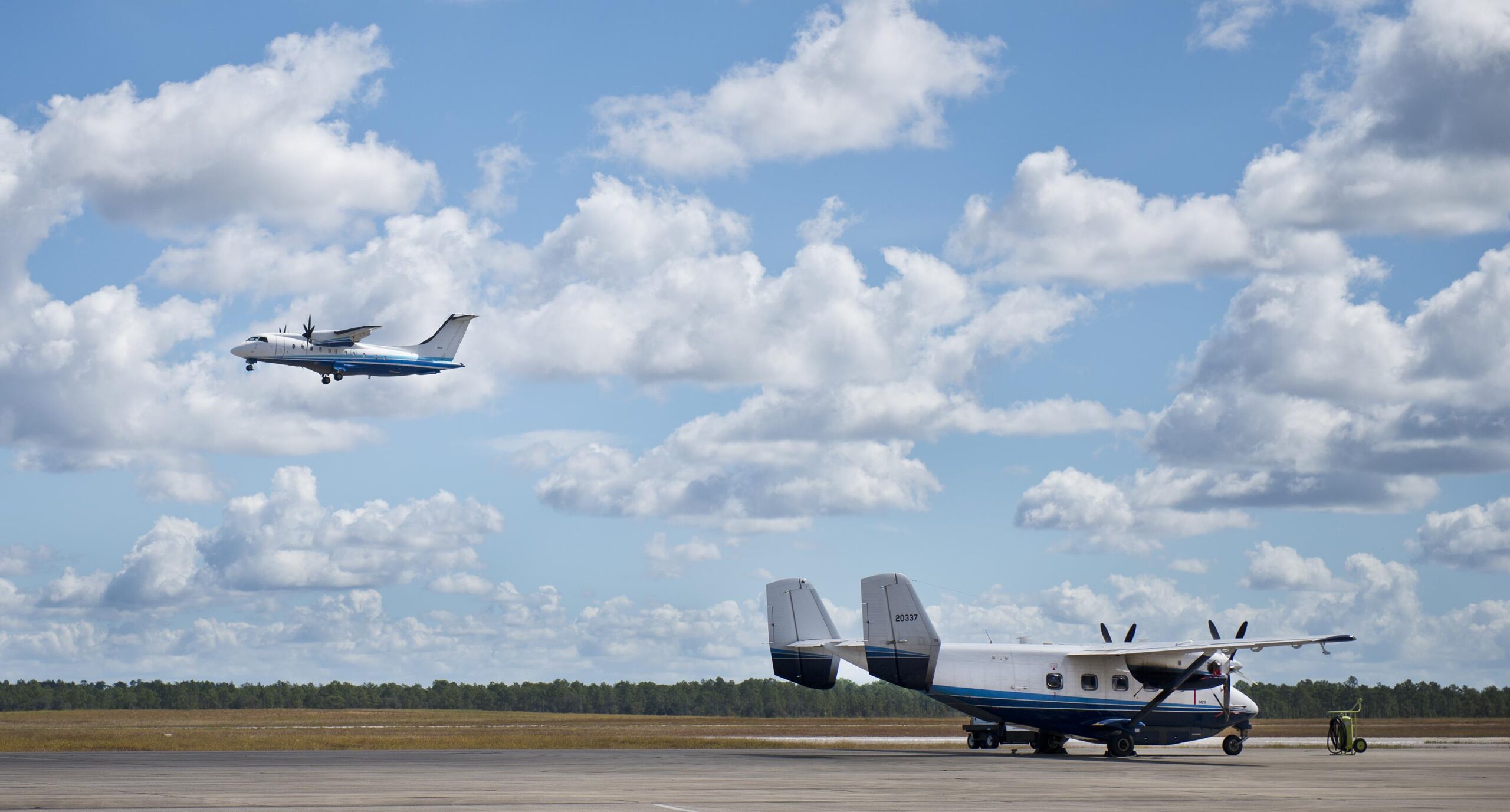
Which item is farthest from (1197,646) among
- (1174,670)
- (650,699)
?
(650,699)

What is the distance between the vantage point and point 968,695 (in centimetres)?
4831

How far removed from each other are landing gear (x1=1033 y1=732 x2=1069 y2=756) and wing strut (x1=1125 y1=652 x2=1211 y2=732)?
9.02 ft

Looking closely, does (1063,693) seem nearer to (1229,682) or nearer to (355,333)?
(1229,682)

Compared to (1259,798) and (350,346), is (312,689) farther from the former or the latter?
(1259,798)

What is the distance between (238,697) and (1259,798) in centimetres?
18279

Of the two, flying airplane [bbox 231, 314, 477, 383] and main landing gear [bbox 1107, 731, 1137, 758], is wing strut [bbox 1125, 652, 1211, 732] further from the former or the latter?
flying airplane [bbox 231, 314, 477, 383]

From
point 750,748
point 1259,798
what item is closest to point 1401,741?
point 750,748

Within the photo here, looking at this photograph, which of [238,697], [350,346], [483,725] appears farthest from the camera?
[238,697]

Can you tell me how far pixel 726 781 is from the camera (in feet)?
108

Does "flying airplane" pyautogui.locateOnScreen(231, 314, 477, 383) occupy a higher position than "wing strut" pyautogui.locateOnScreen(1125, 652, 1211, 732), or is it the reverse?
"flying airplane" pyautogui.locateOnScreen(231, 314, 477, 383)

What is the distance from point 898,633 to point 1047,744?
8828mm

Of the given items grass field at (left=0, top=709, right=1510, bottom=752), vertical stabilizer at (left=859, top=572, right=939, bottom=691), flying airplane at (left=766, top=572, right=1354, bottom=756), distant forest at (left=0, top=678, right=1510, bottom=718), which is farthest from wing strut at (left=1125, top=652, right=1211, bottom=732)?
distant forest at (left=0, top=678, right=1510, bottom=718)

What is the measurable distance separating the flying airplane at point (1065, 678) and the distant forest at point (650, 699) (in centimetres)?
11434

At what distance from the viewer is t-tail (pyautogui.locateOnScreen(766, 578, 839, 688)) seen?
175 ft
